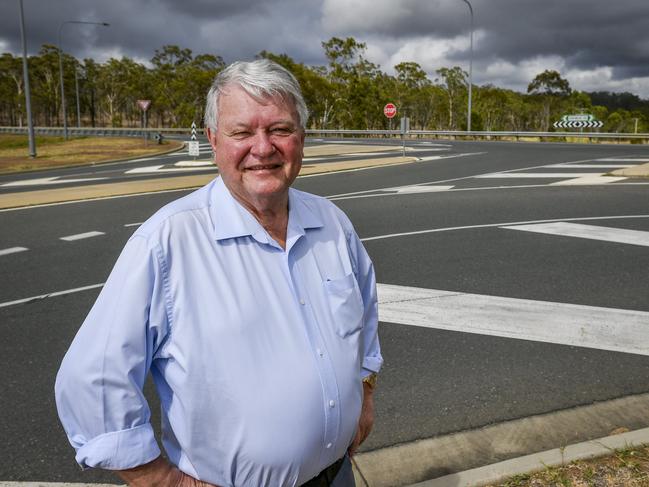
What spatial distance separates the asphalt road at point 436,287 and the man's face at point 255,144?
207 centimetres

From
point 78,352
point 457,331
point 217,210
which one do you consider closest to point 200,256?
point 217,210

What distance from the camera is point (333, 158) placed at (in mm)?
24750

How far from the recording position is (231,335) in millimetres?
1603

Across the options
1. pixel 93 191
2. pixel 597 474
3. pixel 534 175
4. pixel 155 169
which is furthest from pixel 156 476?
pixel 155 169

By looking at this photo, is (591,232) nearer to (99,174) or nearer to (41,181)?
(41,181)

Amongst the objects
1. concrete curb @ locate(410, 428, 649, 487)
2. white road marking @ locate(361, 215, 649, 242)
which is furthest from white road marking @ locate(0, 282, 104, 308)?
concrete curb @ locate(410, 428, 649, 487)

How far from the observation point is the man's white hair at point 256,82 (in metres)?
1.77

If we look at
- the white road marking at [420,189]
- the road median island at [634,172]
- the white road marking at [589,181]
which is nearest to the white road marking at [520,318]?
the white road marking at [420,189]

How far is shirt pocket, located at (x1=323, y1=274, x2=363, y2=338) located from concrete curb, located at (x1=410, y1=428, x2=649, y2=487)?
1.33m

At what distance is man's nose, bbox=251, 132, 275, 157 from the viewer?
72.3 inches

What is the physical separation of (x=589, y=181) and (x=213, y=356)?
15122 mm

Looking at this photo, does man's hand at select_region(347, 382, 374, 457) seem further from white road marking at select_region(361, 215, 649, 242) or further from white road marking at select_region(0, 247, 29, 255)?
white road marking at select_region(0, 247, 29, 255)

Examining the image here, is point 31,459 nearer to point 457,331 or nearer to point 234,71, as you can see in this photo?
point 234,71

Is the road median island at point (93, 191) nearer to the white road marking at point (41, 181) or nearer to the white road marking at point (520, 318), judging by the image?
the white road marking at point (41, 181)
